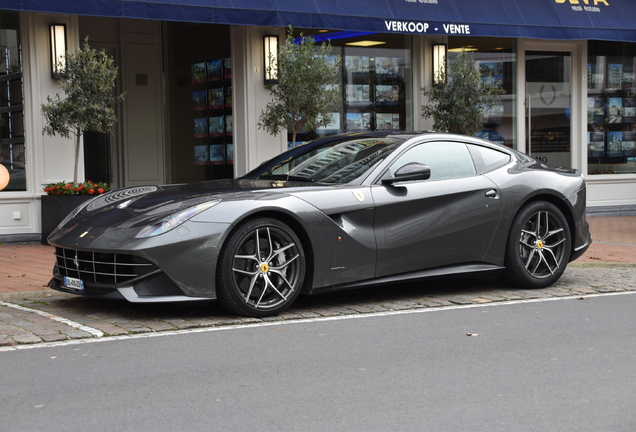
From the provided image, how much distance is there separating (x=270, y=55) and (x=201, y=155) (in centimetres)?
313

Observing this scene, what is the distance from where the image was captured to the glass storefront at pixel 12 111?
11.5m

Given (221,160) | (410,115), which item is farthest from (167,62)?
(410,115)

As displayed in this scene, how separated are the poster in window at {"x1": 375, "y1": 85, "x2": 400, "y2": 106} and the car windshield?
7.38 meters

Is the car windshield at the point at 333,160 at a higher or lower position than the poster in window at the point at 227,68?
lower

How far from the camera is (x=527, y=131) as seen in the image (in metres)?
15.8

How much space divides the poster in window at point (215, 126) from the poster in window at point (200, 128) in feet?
0.57

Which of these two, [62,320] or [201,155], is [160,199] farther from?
[201,155]

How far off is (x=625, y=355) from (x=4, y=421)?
3.58 m

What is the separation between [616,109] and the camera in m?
16.7

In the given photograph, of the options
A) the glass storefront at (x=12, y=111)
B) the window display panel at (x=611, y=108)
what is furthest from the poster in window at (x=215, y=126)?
the window display panel at (x=611, y=108)

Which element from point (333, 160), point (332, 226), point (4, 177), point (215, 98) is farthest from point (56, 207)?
point (332, 226)

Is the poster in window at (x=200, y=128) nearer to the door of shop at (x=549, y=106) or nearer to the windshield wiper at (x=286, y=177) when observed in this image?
the door of shop at (x=549, y=106)

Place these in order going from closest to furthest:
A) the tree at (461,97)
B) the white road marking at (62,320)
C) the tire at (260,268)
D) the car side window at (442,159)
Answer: the white road marking at (62,320)
the tire at (260,268)
the car side window at (442,159)
the tree at (461,97)

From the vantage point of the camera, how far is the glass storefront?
37.8ft
